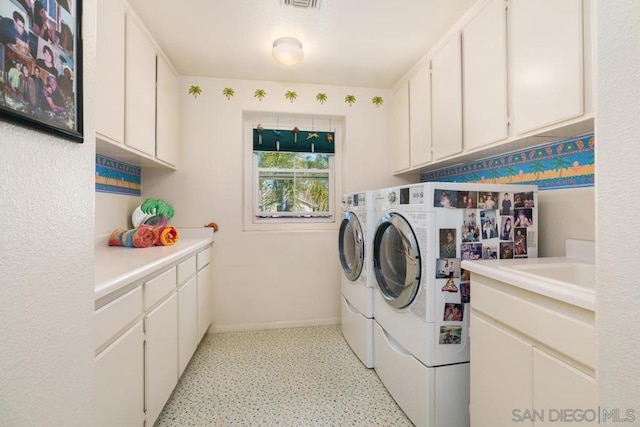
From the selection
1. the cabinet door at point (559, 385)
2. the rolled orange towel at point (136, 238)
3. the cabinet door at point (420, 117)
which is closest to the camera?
the cabinet door at point (559, 385)

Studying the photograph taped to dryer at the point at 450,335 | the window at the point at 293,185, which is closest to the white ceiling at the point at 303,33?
the window at the point at 293,185

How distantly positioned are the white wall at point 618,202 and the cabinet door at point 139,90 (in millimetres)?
1963

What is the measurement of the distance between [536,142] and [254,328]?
2.56 m

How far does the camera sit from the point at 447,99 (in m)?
1.85

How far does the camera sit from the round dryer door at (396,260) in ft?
4.50

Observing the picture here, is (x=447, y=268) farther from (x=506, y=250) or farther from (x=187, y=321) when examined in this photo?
(x=187, y=321)

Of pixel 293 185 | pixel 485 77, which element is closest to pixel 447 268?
pixel 485 77

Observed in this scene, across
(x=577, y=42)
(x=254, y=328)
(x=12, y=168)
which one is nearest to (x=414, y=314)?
(x=577, y=42)

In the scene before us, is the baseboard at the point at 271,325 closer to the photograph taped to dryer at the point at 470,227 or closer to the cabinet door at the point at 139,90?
the cabinet door at the point at 139,90

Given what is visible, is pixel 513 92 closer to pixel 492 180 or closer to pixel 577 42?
pixel 577 42

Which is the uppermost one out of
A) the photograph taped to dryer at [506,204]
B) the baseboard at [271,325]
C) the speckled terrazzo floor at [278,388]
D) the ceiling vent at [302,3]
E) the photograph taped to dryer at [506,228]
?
the ceiling vent at [302,3]

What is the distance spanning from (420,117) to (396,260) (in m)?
1.26

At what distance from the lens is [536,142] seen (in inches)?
57.9

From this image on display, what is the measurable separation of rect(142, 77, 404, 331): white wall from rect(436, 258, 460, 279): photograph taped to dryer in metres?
1.48
